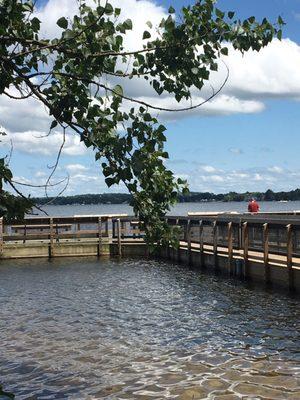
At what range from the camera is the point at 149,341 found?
10414 millimetres

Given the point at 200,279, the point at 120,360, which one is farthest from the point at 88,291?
the point at 120,360

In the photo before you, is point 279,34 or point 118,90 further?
point 118,90

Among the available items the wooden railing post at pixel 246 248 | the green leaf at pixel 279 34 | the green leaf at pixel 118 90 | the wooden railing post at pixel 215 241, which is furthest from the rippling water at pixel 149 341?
the green leaf at pixel 279 34

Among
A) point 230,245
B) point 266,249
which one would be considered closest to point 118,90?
point 266,249

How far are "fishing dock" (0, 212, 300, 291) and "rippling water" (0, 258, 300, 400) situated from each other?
3.62 ft

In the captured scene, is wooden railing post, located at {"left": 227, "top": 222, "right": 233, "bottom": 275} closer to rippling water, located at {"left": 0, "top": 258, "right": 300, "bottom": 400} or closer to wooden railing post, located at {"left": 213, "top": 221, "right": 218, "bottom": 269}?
wooden railing post, located at {"left": 213, "top": 221, "right": 218, "bottom": 269}

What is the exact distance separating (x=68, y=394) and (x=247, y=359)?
3.04 m

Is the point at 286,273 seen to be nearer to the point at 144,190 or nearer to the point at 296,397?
the point at 296,397

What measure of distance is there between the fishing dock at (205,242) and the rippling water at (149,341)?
110 centimetres

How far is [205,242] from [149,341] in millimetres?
12252

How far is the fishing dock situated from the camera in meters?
16.1

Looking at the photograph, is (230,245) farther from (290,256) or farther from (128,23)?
(128,23)

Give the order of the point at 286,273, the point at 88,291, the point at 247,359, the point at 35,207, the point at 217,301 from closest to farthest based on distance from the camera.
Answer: the point at 35,207
the point at 247,359
the point at 217,301
the point at 286,273
the point at 88,291

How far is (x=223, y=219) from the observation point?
20141mm
